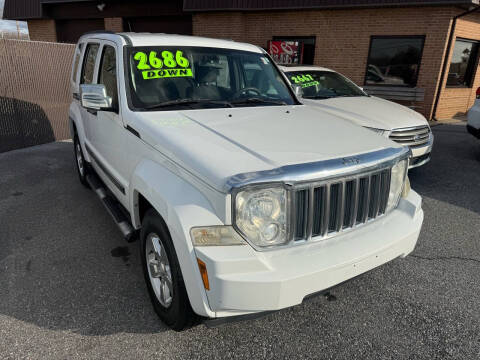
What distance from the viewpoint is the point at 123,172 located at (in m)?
3.15

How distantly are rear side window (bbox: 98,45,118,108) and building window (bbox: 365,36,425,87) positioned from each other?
9871mm

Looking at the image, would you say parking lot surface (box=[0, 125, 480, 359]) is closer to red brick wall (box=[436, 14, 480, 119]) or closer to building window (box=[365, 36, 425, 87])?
building window (box=[365, 36, 425, 87])

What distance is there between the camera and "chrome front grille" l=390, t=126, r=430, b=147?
5180 mm

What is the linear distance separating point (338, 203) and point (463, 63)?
12.1 metres

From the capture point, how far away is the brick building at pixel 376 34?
1034cm

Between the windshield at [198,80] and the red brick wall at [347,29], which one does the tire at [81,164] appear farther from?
the red brick wall at [347,29]

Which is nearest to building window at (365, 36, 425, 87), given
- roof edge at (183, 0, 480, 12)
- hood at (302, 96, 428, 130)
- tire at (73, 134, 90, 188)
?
roof edge at (183, 0, 480, 12)

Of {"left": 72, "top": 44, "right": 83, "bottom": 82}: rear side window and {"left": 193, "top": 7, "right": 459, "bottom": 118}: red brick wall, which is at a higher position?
{"left": 193, "top": 7, "right": 459, "bottom": 118}: red brick wall

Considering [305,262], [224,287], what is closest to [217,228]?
[224,287]

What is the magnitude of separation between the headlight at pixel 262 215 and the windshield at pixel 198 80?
1.36 m

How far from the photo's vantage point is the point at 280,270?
1.94m

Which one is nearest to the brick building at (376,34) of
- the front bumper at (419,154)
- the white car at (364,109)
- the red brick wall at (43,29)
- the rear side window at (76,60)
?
the white car at (364,109)

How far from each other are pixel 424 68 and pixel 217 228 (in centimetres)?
1088

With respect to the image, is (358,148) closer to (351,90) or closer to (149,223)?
(149,223)
